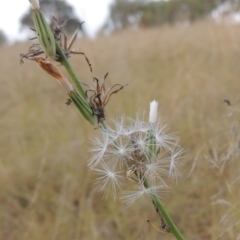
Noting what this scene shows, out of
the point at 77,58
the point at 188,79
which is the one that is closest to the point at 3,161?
the point at 188,79

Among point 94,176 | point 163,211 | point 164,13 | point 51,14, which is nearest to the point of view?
point 163,211

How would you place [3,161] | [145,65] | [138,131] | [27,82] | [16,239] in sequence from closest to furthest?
1. [138,131]
2. [16,239]
3. [3,161]
4. [27,82]
5. [145,65]

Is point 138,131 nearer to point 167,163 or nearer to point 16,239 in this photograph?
point 167,163

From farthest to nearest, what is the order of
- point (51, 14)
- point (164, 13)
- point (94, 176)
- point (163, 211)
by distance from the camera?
point (164, 13)
point (94, 176)
point (51, 14)
point (163, 211)

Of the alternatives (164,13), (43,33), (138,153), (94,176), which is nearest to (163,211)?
(138,153)

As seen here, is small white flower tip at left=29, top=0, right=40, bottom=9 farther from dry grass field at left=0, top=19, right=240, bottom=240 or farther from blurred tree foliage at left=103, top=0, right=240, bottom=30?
blurred tree foliage at left=103, top=0, right=240, bottom=30

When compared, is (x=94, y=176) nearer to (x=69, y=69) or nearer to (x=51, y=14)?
(x=51, y=14)

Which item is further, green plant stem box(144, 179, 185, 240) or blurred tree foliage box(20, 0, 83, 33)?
blurred tree foliage box(20, 0, 83, 33)

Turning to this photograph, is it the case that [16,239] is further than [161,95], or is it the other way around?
[161,95]

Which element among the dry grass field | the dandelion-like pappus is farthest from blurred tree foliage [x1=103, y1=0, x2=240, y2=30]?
the dandelion-like pappus
